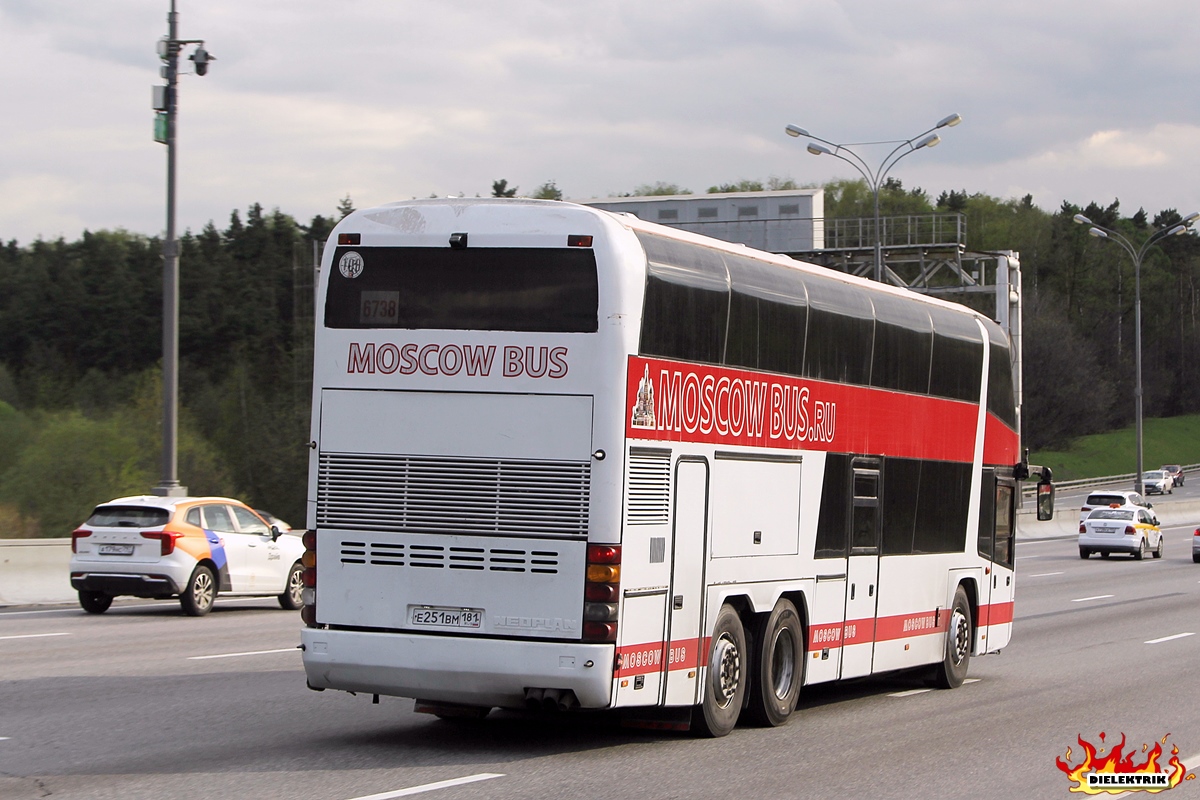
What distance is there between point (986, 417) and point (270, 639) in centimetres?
833

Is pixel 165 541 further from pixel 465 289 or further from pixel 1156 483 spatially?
pixel 1156 483

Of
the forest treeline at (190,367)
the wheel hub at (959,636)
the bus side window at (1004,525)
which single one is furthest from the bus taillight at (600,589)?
the forest treeline at (190,367)

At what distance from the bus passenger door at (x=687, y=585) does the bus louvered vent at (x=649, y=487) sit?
0.16 metres

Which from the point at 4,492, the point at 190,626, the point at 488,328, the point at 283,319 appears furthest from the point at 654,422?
the point at 283,319

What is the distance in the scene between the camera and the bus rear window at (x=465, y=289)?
9875 mm

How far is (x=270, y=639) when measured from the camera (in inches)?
692

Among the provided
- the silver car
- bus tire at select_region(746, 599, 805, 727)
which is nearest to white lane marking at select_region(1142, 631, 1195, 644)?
bus tire at select_region(746, 599, 805, 727)

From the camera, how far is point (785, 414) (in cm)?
1177

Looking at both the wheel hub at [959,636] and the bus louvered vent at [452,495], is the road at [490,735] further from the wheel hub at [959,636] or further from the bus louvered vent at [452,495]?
the bus louvered vent at [452,495]

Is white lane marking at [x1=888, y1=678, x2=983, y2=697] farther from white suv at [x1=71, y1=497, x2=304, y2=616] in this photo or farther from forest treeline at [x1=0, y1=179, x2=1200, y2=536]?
forest treeline at [x1=0, y1=179, x2=1200, y2=536]

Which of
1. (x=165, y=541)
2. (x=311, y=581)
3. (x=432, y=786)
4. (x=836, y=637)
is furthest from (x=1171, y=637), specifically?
(x=432, y=786)

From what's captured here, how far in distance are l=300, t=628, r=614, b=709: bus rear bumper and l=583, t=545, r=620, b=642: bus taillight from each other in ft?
0.51

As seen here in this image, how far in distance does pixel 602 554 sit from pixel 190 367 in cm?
8092

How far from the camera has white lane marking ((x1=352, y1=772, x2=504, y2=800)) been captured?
824 cm
